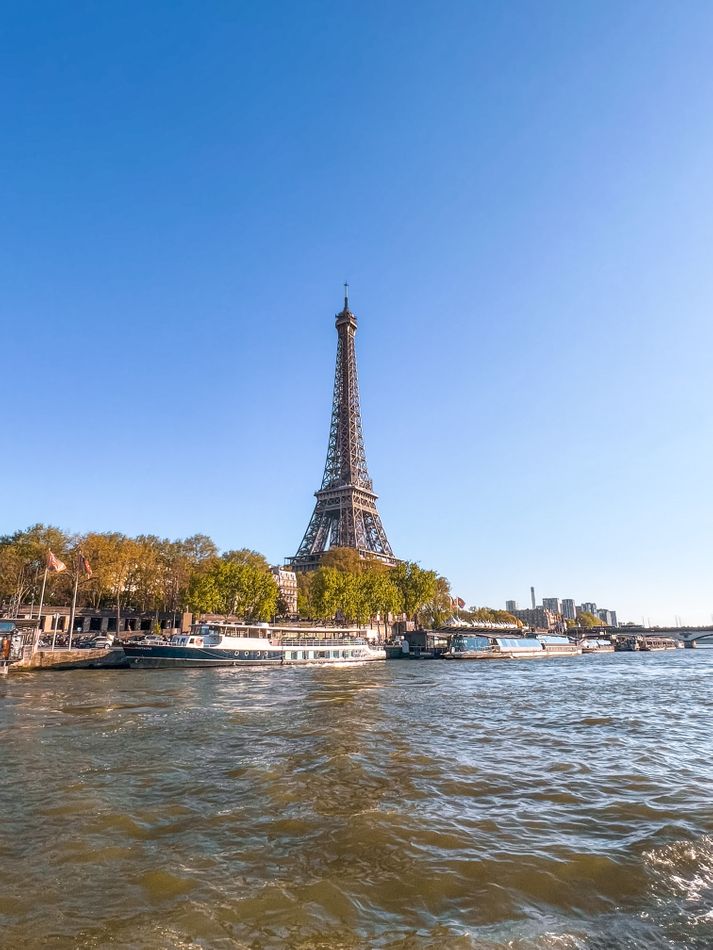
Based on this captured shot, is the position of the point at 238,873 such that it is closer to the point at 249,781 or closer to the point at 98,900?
the point at 98,900

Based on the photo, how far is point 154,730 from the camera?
68.7 ft

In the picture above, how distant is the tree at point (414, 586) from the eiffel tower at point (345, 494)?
1492 centimetres

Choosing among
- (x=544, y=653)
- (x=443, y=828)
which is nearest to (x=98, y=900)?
(x=443, y=828)

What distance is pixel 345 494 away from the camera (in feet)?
429

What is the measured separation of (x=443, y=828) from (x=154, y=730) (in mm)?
14092

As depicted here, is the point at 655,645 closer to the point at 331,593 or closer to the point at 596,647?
the point at 596,647

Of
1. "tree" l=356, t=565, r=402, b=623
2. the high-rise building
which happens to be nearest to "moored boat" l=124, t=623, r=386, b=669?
"tree" l=356, t=565, r=402, b=623

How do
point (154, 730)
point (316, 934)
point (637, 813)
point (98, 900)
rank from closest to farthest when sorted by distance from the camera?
point (316, 934), point (98, 900), point (637, 813), point (154, 730)

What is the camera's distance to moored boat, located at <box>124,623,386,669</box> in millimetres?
54312

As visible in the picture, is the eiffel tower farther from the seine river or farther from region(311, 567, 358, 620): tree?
the seine river

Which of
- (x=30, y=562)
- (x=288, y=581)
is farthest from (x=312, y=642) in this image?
(x=288, y=581)

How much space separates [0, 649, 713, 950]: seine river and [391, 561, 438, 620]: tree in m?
86.1

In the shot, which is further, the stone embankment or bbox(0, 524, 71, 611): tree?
bbox(0, 524, 71, 611): tree

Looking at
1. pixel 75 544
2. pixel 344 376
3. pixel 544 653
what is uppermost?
pixel 344 376
